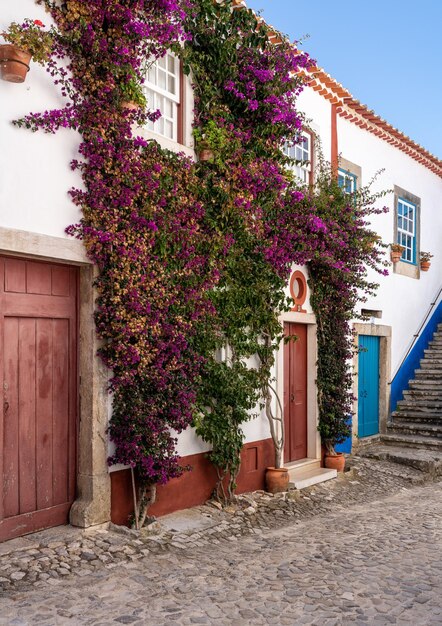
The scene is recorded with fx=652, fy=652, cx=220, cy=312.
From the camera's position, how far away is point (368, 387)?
11852mm

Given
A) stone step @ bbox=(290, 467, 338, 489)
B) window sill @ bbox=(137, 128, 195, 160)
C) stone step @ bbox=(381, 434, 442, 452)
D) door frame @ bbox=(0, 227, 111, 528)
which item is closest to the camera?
door frame @ bbox=(0, 227, 111, 528)

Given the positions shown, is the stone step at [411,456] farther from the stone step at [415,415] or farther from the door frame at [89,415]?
the door frame at [89,415]

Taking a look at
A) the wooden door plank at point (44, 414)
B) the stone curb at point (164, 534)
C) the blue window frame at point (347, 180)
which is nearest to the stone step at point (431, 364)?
the blue window frame at point (347, 180)

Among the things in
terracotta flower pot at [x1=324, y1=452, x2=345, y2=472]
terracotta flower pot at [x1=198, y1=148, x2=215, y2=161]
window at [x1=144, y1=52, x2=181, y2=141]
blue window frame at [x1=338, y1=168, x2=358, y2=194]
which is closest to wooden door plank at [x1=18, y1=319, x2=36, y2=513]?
window at [x1=144, y1=52, x2=181, y2=141]

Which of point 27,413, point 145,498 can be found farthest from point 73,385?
point 145,498

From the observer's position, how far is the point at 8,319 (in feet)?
17.5

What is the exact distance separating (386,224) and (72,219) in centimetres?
799

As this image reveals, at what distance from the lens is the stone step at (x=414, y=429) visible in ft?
38.2

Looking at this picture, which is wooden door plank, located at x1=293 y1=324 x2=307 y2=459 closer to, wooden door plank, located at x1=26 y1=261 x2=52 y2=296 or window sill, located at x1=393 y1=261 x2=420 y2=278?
window sill, located at x1=393 y1=261 x2=420 y2=278

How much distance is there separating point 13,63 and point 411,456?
8.33 meters

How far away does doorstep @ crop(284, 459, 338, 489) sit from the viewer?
848cm

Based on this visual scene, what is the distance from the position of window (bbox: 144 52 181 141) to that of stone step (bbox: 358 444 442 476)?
6.27 metres

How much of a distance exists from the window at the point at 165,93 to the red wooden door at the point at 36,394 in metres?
2.11

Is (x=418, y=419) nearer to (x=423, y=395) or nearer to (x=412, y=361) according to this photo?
(x=423, y=395)
